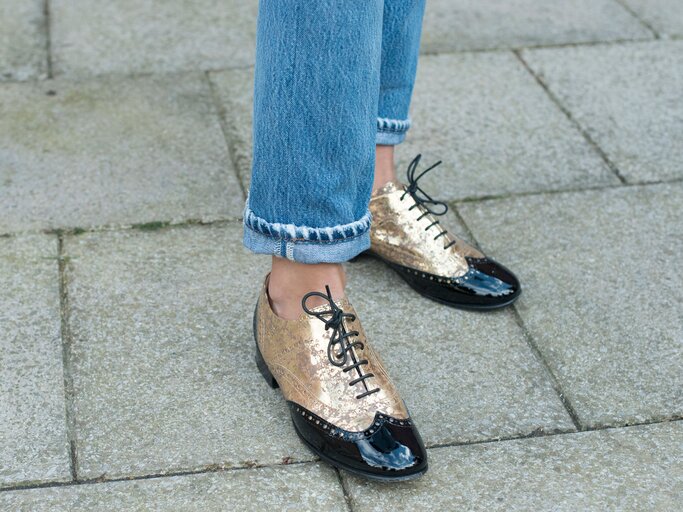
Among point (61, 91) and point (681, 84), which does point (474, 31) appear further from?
point (61, 91)

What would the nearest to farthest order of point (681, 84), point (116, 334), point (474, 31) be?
1. point (116, 334)
2. point (681, 84)
3. point (474, 31)

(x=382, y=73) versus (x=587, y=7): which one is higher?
(x=382, y=73)

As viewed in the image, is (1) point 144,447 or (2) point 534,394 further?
(2) point 534,394

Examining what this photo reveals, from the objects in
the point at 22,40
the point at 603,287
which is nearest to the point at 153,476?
the point at 603,287

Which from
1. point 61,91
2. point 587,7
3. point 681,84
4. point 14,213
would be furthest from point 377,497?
point 587,7

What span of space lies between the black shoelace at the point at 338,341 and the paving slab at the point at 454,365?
17cm

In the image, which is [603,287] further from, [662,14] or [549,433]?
[662,14]

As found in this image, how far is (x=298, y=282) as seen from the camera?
1653 millimetres

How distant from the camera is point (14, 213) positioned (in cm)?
223

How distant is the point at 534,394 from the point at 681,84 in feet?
5.03

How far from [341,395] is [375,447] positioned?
109mm

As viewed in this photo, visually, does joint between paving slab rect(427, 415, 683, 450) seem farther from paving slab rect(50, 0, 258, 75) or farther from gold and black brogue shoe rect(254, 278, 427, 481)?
paving slab rect(50, 0, 258, 75)

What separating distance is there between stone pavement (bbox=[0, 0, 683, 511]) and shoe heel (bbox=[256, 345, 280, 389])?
0.08ft

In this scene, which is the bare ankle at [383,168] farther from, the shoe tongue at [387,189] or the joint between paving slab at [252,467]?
the joint between paving slab at [252,467]
